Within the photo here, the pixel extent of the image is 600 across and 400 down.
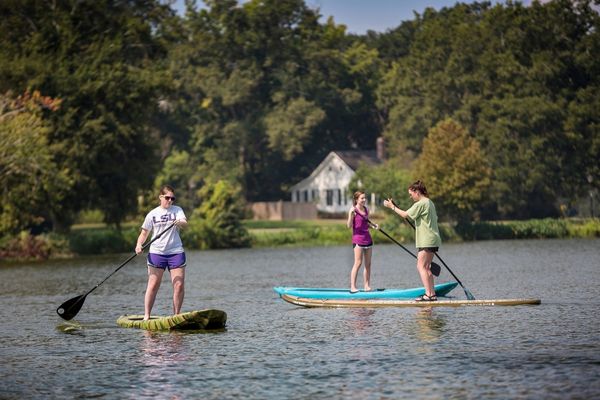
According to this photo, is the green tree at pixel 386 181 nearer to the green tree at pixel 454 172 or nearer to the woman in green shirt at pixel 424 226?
the green tree at pixel 454 172

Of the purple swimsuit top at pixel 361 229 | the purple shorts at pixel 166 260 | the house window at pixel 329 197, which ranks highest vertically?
the house window at pixel 329 197

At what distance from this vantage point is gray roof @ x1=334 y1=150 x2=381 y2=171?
110200mm

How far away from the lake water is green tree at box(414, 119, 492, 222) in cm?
5108

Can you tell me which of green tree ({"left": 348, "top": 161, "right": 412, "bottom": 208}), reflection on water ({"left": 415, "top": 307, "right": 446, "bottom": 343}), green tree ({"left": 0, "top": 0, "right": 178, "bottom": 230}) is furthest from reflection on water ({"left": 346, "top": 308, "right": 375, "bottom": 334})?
green tree ({"left": 348, "top": 161, "right": 412, "bottom": 208})

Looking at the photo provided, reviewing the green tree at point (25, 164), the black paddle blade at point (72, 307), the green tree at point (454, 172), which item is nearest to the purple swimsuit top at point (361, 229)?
the black paddle blade at point (72, 307)

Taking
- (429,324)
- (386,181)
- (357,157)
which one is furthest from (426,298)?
(357,157)

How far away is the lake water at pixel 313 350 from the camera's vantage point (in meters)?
13.4

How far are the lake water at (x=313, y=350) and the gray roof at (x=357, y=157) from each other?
79.0m

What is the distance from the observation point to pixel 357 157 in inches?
4432

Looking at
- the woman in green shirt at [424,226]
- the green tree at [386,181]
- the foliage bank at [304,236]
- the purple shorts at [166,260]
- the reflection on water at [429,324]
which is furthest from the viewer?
the green tree at [386,181]

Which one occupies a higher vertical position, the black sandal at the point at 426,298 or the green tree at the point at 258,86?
the green tree at the point at 258,86

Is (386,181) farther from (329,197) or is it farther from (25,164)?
(25,164)

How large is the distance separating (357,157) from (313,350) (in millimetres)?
96051

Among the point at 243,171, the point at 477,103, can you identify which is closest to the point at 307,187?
Result: the point at 243,171
